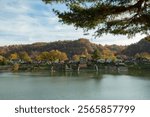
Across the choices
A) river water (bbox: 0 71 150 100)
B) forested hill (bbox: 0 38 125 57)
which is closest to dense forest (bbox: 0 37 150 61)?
forested hill (bbox: 0 38 125 57)

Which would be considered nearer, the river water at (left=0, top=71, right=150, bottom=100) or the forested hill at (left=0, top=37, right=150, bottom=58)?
the river water at (left=0, top=71, right=150, bottom=100)

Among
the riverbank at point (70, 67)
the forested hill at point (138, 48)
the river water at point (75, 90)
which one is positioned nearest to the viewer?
the river water at point (75, 90)

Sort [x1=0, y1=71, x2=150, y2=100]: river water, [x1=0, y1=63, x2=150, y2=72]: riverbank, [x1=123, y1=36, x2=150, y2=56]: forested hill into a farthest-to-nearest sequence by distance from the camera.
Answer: [x1=123, y1=36, x2=150, y2=56]: forested hill → [x1=0, y1=63, x2=150, y2=72]: riverbank → [x1=0, y1=71, x2=150, y2=100]: river water

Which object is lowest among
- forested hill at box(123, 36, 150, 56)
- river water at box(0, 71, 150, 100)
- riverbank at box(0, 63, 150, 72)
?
river water at box(0, 71, 150, 100)

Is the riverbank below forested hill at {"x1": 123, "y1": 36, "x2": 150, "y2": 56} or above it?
below

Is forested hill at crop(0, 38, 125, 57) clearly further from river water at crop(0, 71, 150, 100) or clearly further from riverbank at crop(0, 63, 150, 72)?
river water at crop(0, 71, 150, 100)

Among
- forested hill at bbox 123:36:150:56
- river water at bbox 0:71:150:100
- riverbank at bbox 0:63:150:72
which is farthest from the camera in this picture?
forested hill at bbox 123:36:150:56

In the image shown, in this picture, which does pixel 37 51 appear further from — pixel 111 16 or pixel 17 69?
pixel 111 16

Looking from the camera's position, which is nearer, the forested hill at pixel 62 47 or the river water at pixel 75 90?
the river water at pixel 75 90

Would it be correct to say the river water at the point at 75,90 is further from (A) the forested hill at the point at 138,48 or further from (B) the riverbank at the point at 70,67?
(A) the forested hill at the point at 138,48

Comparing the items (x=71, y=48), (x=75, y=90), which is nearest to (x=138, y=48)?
(x=71, y=48)

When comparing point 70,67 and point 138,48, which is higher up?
point 138,48

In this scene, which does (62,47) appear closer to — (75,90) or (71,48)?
(71,48)

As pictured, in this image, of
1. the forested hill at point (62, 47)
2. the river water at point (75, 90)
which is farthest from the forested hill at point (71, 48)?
the river water at point (75, 90)
